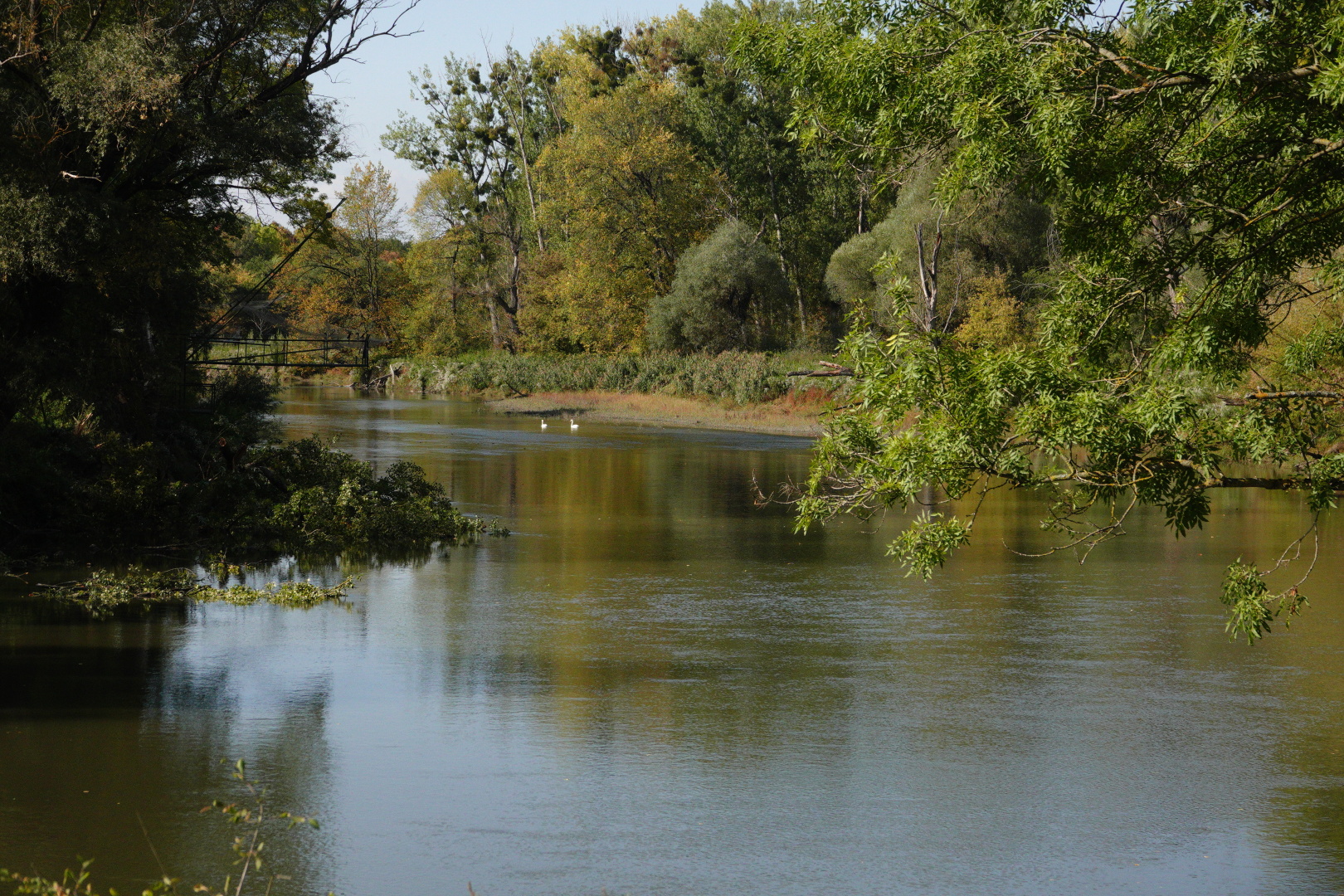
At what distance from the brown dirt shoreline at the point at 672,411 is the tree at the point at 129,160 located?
86.2 feet

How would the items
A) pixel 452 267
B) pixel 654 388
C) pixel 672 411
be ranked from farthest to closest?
pixel 452 267 < pixel 654 388 < pixel 672 411

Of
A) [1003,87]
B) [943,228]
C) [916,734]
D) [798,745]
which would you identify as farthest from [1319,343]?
[943,228]

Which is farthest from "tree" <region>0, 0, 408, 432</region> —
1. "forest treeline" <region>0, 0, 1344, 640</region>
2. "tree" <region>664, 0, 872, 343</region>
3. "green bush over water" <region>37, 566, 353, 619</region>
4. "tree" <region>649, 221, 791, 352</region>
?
"tree" <region>664, 0, 872, 343</region>

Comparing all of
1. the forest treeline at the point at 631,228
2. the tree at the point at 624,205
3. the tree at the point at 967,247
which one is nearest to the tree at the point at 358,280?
the forest treeline at the point at 631,228

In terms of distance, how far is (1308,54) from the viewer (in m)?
7.83

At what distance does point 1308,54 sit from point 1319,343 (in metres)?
2.33

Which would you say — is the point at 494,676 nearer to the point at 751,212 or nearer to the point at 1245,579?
the point at 1245,579

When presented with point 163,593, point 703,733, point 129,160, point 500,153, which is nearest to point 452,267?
point 500,153

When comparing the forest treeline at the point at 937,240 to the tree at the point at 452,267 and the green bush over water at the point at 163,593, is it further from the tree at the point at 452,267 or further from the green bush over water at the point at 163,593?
the tree at the point at 452,267

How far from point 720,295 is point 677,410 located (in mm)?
7821

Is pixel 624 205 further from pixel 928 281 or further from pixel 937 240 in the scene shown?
pixel 937 240

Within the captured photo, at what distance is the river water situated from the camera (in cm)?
753

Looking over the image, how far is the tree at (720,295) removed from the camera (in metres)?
62.1

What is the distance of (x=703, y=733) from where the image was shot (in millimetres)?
10008
